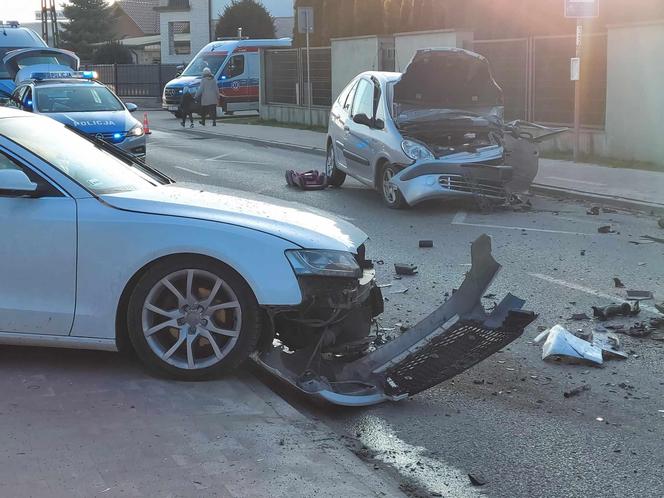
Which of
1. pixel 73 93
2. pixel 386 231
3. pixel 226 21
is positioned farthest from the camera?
pixel 226 21

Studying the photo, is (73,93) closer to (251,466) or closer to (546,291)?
(546,291)

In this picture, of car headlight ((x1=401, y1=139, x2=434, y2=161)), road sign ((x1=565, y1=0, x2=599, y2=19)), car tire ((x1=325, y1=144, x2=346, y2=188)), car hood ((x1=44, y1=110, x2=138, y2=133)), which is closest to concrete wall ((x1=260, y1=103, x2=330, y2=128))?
car hood ((x1=44, y1=110, x2=138, y2=133))

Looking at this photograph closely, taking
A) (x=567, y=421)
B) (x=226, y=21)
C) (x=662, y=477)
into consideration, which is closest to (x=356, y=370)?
(x=567, y=421)

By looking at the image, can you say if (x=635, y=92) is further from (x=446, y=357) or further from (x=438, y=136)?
(x=446, y=357)

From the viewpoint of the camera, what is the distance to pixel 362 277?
18.4 feet

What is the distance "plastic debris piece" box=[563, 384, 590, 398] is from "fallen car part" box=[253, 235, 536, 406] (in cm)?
61

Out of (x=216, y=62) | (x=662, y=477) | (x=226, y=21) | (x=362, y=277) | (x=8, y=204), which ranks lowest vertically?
(x=662, y=477)

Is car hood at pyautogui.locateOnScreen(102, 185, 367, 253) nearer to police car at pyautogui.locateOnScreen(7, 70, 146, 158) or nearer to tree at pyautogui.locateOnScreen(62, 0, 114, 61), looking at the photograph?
police car at pyautogui.locateOnScreen(7, 70, 146, 158)

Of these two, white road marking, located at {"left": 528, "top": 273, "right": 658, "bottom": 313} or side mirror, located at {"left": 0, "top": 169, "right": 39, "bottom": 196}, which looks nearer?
side mirror, located at {"left": 0, "top": 169, "right": 39, "bottom": 196}

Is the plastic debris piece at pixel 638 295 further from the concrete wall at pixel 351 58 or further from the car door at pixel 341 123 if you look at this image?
the concrete wall at pixel 351 58

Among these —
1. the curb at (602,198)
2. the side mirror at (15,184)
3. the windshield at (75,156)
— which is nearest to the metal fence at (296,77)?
the curb at (602,198)

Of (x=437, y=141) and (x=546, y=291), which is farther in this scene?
(x=437, y=141)

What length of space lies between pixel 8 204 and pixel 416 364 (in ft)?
8.17

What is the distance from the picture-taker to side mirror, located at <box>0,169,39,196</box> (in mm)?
5344
